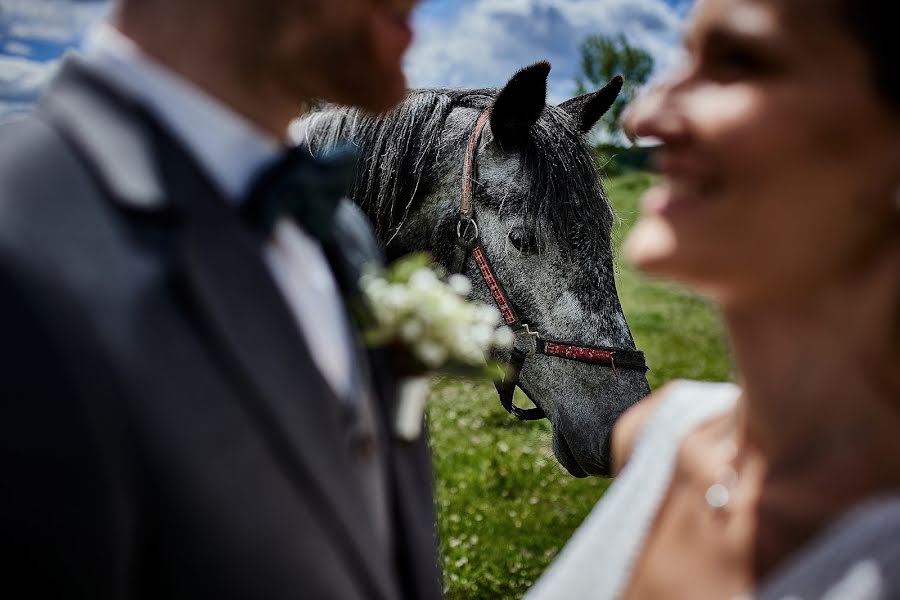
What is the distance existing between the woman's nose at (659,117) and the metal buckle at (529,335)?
2565 millimetres

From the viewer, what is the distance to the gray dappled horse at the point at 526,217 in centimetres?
388

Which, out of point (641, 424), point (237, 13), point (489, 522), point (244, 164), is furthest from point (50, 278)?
point (489, 522)

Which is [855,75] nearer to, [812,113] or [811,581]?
[812,113]

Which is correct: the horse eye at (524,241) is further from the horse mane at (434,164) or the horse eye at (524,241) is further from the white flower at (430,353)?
the white flower at (430,353)

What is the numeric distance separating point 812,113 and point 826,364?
1.32ft

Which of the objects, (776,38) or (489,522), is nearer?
(776,38)

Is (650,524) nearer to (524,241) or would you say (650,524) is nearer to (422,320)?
(422,320)

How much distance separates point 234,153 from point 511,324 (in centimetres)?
279

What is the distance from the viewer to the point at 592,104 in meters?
4.72

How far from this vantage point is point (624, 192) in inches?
1019

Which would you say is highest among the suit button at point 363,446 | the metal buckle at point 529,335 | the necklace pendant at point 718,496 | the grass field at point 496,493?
the suit button at point 363,446

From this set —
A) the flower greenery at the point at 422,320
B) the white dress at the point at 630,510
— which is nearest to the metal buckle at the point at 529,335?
the white dress at the point at 630,510

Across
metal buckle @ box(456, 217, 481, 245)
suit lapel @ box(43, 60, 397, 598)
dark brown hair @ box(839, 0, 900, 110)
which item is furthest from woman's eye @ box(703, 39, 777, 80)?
metal buckle @ box(456, 217, 481, 245)

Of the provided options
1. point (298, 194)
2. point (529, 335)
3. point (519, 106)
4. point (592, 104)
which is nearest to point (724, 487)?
point (298, 194)
